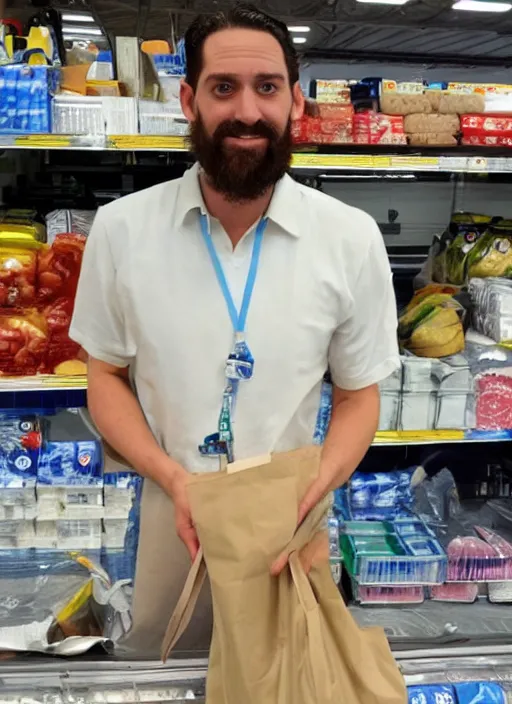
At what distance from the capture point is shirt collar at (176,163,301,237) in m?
1.21

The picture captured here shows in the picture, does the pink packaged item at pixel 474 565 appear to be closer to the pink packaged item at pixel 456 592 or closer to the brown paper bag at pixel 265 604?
the pink packaged item at pixel 456 592

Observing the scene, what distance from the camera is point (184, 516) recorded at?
42.5 inches

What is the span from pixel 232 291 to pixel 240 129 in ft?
0.93

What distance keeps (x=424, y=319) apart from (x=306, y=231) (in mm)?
932

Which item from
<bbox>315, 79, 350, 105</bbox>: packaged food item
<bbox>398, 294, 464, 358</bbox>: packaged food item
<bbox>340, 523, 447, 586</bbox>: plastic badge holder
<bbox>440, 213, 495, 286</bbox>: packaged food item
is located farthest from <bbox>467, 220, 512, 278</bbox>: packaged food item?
<bbox>340, 523, 447, 586</bbox>: plastic badge holder

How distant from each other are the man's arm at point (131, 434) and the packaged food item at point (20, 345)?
0.65 m

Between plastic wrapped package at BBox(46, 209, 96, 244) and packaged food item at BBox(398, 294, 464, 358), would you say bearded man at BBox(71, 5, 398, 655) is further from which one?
plastic wrapped package at BBox(46, 209, 96, 244)

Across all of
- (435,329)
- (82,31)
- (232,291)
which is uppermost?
(82,31)

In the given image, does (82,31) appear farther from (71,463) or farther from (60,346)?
(71,463)

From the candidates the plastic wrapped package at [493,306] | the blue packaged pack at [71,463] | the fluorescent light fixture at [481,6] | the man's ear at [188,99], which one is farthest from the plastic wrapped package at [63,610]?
the fluorescent light fixture at [481,6]

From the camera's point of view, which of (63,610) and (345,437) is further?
(63,610)

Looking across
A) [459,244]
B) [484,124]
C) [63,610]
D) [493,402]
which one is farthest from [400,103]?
[63,610]

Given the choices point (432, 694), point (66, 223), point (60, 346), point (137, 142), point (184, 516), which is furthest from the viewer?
point (66, 223)

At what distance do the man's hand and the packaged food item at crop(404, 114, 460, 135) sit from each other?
1397mm
